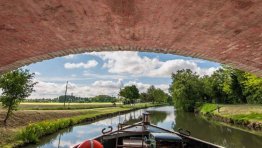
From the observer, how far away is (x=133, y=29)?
14.2ft

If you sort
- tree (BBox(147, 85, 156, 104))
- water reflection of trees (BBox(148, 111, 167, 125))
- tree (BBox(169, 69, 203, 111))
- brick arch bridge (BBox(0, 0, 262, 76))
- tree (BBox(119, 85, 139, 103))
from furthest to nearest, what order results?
tree (BBox(147, 85, 156, 104)), tree (BBox(119, 85, 139, 103)), tree (BBox(169, 69, 203, 111)), water reflection of trees (BBox(148, 111, 167, 125)), brick arch bridge (BBox(0, 0, 262, 76))

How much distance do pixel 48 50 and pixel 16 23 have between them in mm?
1250

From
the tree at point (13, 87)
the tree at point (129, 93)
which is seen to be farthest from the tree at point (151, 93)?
the tree at point (13, 87)

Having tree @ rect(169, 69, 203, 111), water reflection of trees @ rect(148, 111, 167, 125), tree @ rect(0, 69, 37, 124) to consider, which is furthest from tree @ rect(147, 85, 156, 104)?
tree @ rect(0, 69, 37, 124)

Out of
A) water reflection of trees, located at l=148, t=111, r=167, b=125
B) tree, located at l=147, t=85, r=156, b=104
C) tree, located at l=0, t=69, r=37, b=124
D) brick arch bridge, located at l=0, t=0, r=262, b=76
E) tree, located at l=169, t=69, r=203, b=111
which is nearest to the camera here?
brick arch bridge, located at l=0, t=0, r=262, b=76

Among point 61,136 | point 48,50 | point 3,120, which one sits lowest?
point 61,136

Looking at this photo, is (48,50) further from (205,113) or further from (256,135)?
(205,113)

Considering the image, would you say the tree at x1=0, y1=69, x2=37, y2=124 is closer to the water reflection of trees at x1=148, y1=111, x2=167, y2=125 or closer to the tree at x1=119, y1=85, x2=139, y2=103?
the water reflection of trees at x1=148, y1=111, x2=167, y2=125

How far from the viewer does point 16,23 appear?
386 cm

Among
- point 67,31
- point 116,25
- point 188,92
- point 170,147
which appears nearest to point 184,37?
point 116,25

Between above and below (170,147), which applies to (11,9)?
above

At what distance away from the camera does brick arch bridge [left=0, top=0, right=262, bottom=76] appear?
134 inches

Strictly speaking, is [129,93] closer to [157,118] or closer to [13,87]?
[157,118]

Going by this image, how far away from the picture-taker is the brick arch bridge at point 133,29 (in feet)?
11.2
